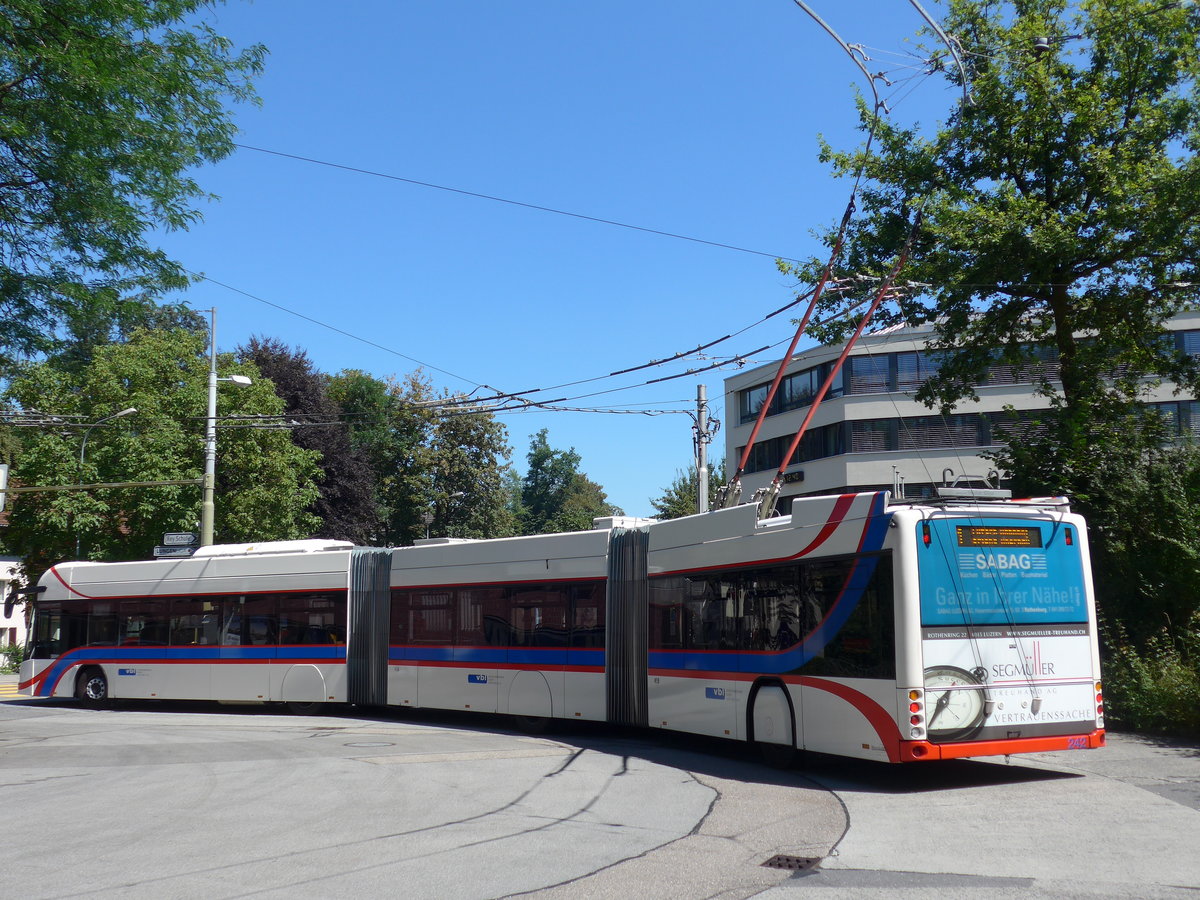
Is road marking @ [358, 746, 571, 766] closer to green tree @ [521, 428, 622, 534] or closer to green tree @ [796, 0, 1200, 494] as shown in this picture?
green tree @ [796, 0, 1200, 494]

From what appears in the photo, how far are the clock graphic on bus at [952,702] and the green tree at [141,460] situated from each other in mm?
27067

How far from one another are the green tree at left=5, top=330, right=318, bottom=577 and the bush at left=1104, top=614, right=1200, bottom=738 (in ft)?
85.4

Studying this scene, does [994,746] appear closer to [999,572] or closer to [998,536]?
[999,572]

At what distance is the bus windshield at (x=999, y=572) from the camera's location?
35.1 feet

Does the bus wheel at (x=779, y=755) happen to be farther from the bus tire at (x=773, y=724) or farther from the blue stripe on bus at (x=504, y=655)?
the blue stripe on bus at (x=504, y=655)

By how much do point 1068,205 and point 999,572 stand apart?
1013 cm

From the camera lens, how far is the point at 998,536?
11094mm

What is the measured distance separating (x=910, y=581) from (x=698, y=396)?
2048 cm

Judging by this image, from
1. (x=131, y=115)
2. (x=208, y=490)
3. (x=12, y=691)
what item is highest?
(x=131, y=115)

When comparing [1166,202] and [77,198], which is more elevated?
[1166,202]

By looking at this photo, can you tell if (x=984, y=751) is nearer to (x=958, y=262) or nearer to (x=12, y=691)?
(x=958, y=262)

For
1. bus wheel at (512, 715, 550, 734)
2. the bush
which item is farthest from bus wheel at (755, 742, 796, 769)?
bus wheel at (512, 715, 550, 734)

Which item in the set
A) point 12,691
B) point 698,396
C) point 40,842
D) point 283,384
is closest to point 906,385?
point 698,396

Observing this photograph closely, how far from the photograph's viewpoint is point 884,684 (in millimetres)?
10633
